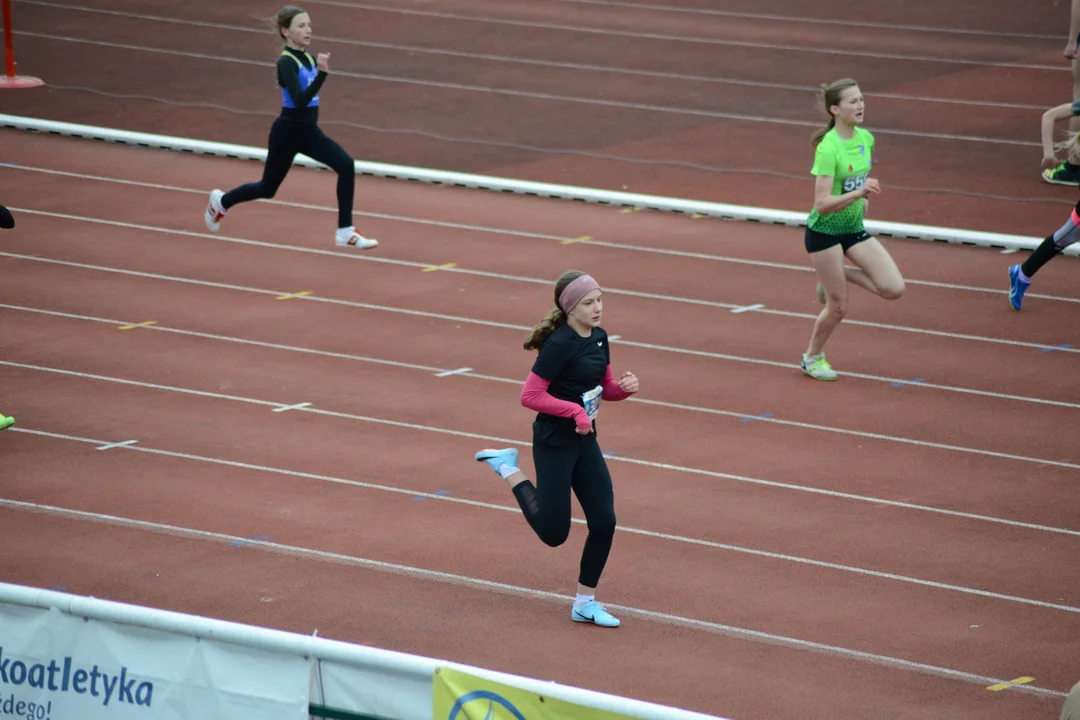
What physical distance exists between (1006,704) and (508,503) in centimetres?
343

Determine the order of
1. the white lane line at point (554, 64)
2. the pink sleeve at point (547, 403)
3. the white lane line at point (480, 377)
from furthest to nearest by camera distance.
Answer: the white lane line at point (554, 64), the white lane line at point (480, 377), the pink sleeve at point (547, 403)

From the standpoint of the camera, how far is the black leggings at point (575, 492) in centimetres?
787

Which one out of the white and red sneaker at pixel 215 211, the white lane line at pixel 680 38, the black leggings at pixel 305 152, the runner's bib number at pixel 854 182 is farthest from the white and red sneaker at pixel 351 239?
the white lane line at pixel 680 38

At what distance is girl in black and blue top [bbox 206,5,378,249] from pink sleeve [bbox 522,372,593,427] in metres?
5.68

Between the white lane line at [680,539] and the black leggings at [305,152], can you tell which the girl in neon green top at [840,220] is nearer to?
the white lane line at [680,539]

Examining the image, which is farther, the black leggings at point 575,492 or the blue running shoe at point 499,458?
the blue running shoe at point 499,458

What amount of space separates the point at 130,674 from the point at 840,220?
7033 mm

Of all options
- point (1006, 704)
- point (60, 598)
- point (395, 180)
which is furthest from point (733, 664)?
point (395, 180)

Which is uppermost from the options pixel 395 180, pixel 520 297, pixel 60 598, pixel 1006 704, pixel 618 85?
pixel 618 85

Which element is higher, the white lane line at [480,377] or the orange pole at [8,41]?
the orange pole at [8,41]

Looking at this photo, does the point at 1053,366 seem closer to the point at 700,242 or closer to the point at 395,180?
the point at 700,242

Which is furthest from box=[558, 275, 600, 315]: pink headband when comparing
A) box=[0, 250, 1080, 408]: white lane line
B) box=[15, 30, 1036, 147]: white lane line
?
box=[15, 30, 1036, 147]: white lane line

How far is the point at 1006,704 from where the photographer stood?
743cm

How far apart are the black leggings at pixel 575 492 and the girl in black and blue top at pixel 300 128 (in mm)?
5733
